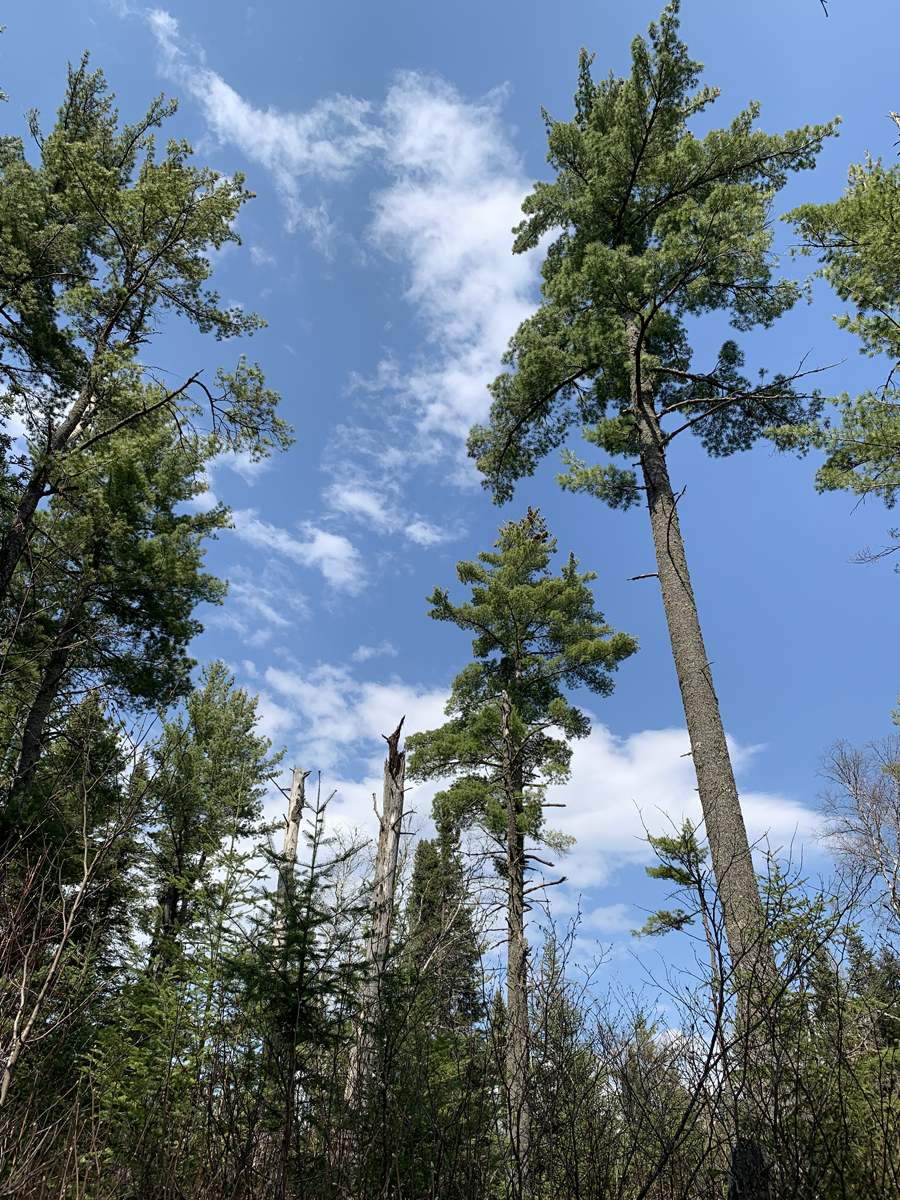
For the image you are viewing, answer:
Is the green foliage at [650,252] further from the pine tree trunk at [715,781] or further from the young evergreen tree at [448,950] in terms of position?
the young evergreen tree at [448,950]

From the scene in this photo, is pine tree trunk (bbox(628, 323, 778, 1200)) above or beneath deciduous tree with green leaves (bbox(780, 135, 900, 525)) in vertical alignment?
beneath

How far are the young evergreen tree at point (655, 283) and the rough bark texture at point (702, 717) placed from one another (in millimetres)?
22

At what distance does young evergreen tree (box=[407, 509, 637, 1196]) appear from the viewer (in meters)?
11.6

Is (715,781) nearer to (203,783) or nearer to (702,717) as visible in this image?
(702,717)

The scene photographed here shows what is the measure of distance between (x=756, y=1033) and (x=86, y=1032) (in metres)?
8.02

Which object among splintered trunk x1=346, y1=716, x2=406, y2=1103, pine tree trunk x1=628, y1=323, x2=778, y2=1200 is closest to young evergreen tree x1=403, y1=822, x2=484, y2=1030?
splintered trunk x1=346, y1=716, x2=406, y2=1103

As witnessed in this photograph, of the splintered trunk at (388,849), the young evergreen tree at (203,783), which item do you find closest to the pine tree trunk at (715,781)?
the splintered trunk at (388,849)

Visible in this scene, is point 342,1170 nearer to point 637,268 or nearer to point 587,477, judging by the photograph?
point 587,477

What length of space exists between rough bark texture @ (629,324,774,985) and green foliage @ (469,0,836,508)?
60cm

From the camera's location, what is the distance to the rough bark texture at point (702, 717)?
4633 mm

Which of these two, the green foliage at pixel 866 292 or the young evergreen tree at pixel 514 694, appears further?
the young evergreen tree at pixel 514 694

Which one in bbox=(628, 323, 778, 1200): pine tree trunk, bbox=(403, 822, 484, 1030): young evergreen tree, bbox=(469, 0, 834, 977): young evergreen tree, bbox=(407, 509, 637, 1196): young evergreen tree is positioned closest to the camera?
bbox=(628, 323, 778, 1200): pine tree trunk

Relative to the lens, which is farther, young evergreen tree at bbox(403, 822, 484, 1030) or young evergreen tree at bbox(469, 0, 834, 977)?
young evergreen tree at bbox(469, 0, 834, 977)

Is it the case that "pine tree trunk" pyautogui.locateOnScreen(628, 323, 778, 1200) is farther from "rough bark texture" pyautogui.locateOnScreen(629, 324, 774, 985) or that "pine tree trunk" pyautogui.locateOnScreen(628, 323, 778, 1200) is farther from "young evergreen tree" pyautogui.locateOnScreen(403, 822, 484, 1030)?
"young evergreen tree" pyautogui.locateOnScreen(403, 822, 484, 1030)
